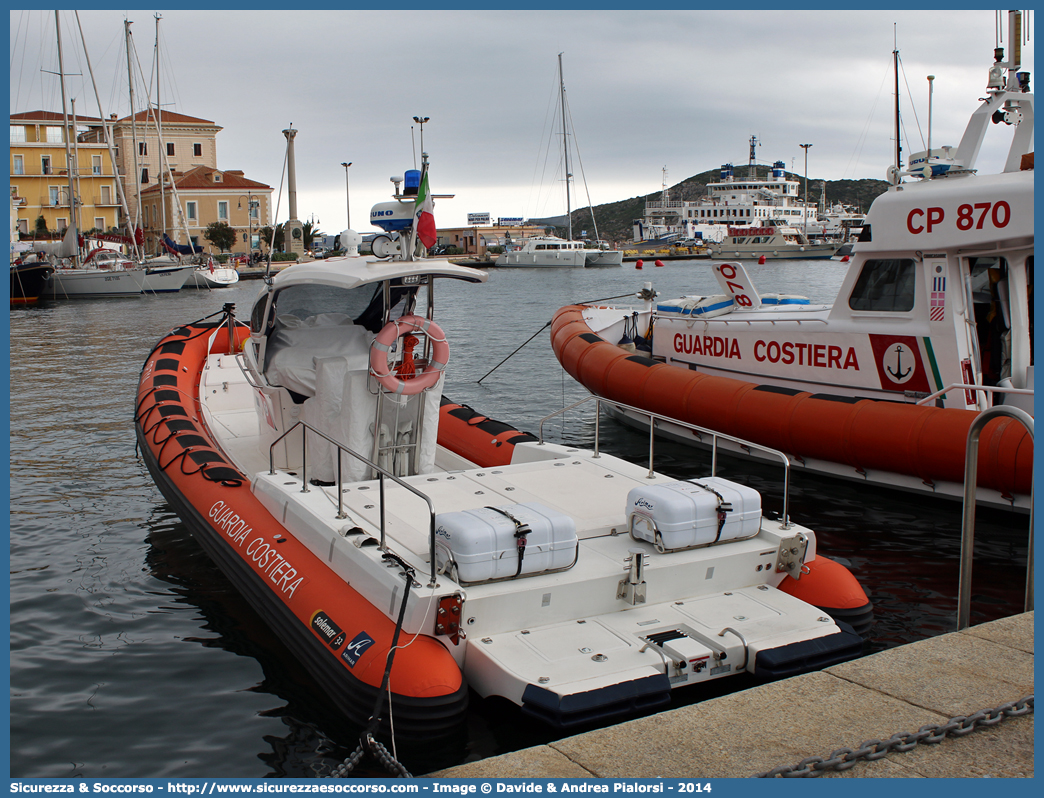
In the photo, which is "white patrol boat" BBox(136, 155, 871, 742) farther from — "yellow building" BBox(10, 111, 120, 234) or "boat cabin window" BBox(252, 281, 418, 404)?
"yellow building" BBox(10, 111, 120, 234)

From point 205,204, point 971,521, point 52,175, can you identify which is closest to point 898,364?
point 971,521

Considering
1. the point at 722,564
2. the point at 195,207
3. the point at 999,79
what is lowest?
the point at 722,564

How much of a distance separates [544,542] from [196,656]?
2.57m

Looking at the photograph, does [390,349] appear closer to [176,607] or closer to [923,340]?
[176,607]

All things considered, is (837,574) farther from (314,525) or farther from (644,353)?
(644,353)

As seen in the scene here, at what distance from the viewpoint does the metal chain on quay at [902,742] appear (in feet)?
9.36

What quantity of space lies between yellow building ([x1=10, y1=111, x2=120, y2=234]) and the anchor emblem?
55.9 m

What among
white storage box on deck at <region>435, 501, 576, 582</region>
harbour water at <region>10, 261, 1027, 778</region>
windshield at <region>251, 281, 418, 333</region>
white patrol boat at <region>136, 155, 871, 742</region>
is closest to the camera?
white patrol boat at <region>136, 155, 871, 742</region>

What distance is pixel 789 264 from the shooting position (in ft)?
235

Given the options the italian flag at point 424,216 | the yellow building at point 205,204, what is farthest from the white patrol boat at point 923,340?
the yellow building at point 205,204

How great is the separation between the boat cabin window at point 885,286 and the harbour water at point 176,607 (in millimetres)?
1869

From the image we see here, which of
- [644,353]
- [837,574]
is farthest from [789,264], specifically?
[837,574]

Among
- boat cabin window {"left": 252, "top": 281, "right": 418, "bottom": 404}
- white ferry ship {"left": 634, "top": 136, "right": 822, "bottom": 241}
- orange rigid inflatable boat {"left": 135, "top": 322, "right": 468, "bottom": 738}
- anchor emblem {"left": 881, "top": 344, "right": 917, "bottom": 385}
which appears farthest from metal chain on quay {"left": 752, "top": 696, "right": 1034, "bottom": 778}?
white ferry ship {"left": 634, "top": 136, "right": 822, "bottom": 241}

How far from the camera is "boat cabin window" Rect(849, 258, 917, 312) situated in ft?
29.0
